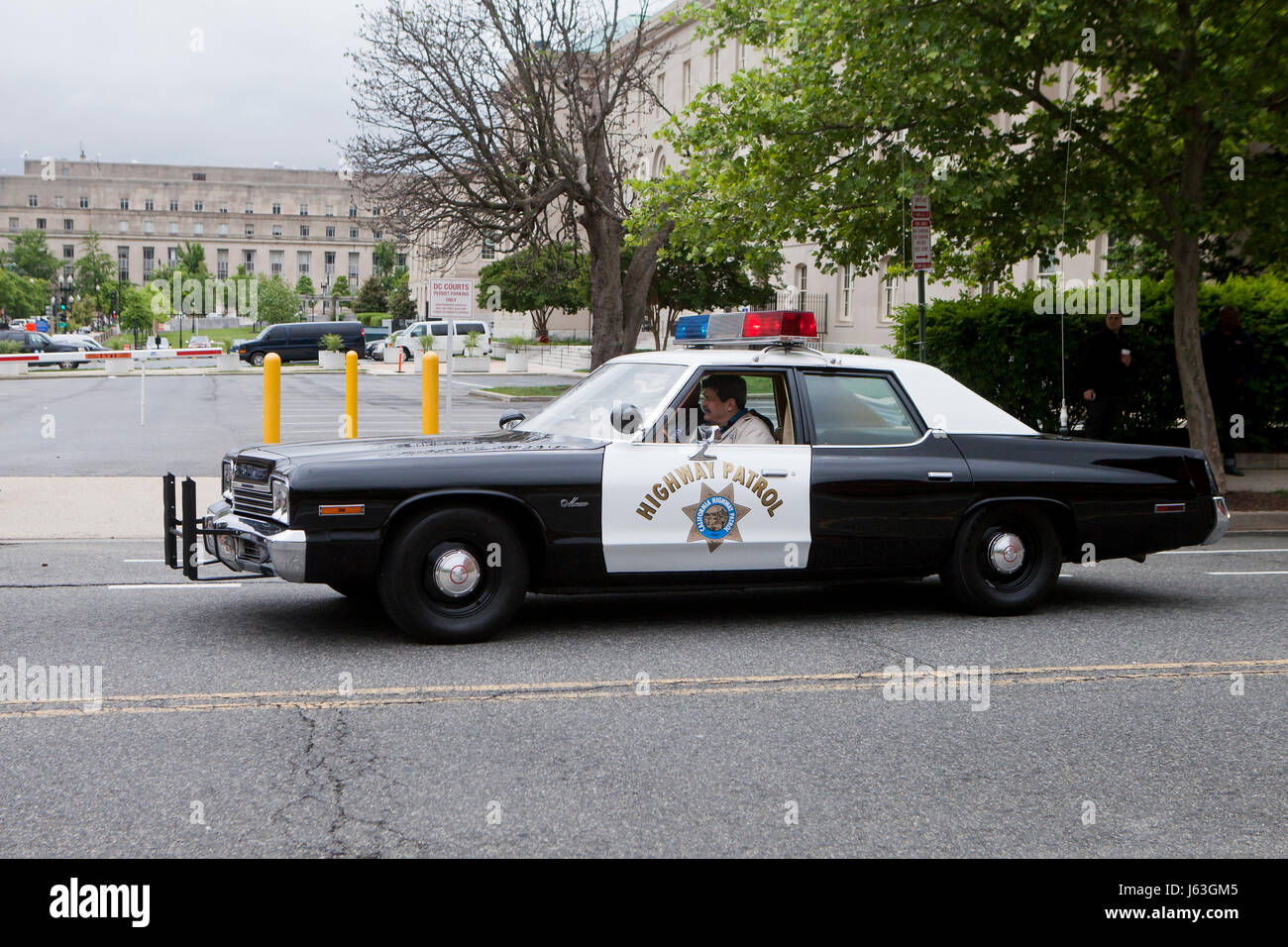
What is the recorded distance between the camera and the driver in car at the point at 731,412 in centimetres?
782

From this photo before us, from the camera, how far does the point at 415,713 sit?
575cm

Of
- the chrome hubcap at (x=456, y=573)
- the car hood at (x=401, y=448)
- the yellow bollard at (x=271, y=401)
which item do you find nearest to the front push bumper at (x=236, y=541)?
the car hood at (x=401, y=448)

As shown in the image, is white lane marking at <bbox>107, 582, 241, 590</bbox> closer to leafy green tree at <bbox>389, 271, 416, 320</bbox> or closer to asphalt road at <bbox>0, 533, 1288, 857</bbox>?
asphalt road at <bbox>0, 533, 1288, 857</bbox>

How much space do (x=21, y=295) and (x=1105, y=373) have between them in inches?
4539

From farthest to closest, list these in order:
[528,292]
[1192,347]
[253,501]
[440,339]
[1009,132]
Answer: [440,339] → [528,292] → [1009,132] → [1192,347] → [253,501]

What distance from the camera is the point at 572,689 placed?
621 cm

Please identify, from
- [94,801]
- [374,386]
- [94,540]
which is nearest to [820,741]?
[94,801]

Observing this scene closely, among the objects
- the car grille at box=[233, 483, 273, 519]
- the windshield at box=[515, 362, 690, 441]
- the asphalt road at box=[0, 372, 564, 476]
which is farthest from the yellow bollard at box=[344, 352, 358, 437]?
the car grille at box=[233, 483, 273, 519]

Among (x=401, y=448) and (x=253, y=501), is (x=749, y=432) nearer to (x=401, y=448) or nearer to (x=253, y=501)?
(x=401, y=448)

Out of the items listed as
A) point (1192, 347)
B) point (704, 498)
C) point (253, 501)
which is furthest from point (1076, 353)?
point (253, 501)

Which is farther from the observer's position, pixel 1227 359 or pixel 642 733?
pixel 1227 359
